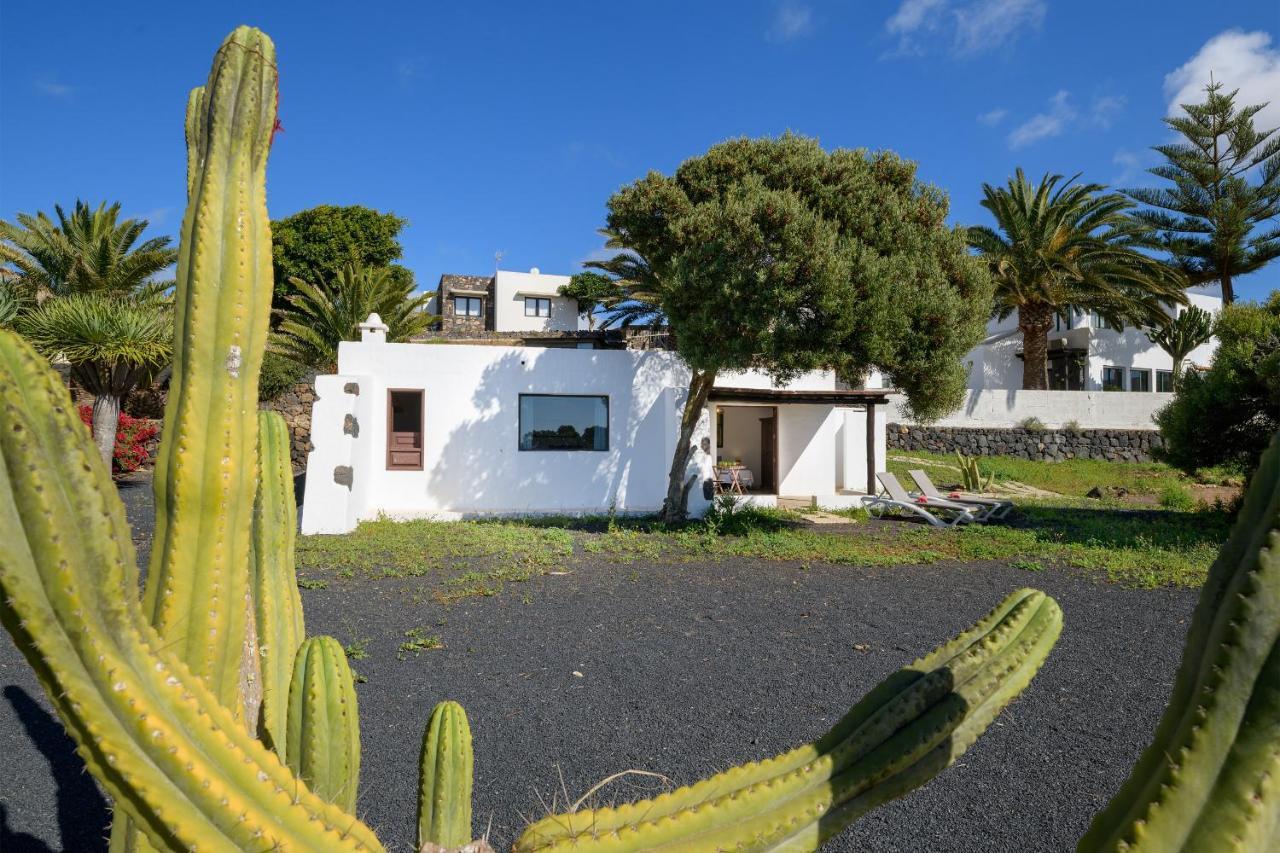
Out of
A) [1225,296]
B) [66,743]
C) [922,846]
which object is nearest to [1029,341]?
[1225,296]

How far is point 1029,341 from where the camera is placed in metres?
25.3

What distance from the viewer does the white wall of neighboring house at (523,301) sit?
41688mm

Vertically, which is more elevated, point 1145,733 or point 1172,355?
point 1172,355

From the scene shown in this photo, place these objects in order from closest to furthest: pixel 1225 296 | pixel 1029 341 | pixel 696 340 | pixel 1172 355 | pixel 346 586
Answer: pixel 346 586
pixel 696 340
pixel 1029 341
pixel 1225 296
pixel 1172 355

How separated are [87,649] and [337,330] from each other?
20.6 meters

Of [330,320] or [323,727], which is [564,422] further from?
[323,727]

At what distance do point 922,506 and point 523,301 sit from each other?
31.7m

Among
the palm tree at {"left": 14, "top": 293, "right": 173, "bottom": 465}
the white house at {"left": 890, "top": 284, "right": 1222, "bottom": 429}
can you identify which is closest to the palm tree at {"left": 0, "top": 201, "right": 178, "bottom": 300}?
the palm tree at {"left": 14, "top": 293, "right": 173, "bottom": 465}

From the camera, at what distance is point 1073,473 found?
2322cm

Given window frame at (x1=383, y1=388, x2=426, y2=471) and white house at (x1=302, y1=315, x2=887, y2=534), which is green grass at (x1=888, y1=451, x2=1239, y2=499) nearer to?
white house at (x1=302, y1=315, x2=887, y2=534)

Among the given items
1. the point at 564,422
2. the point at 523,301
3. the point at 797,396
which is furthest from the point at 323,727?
the point at 523,301

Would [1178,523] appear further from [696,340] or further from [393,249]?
[393,249]

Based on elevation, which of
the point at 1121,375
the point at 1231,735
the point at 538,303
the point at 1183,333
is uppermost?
the point at 538,303

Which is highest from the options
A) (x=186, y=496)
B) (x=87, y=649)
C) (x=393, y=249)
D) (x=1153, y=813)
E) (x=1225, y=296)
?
(x=393, y=249)
